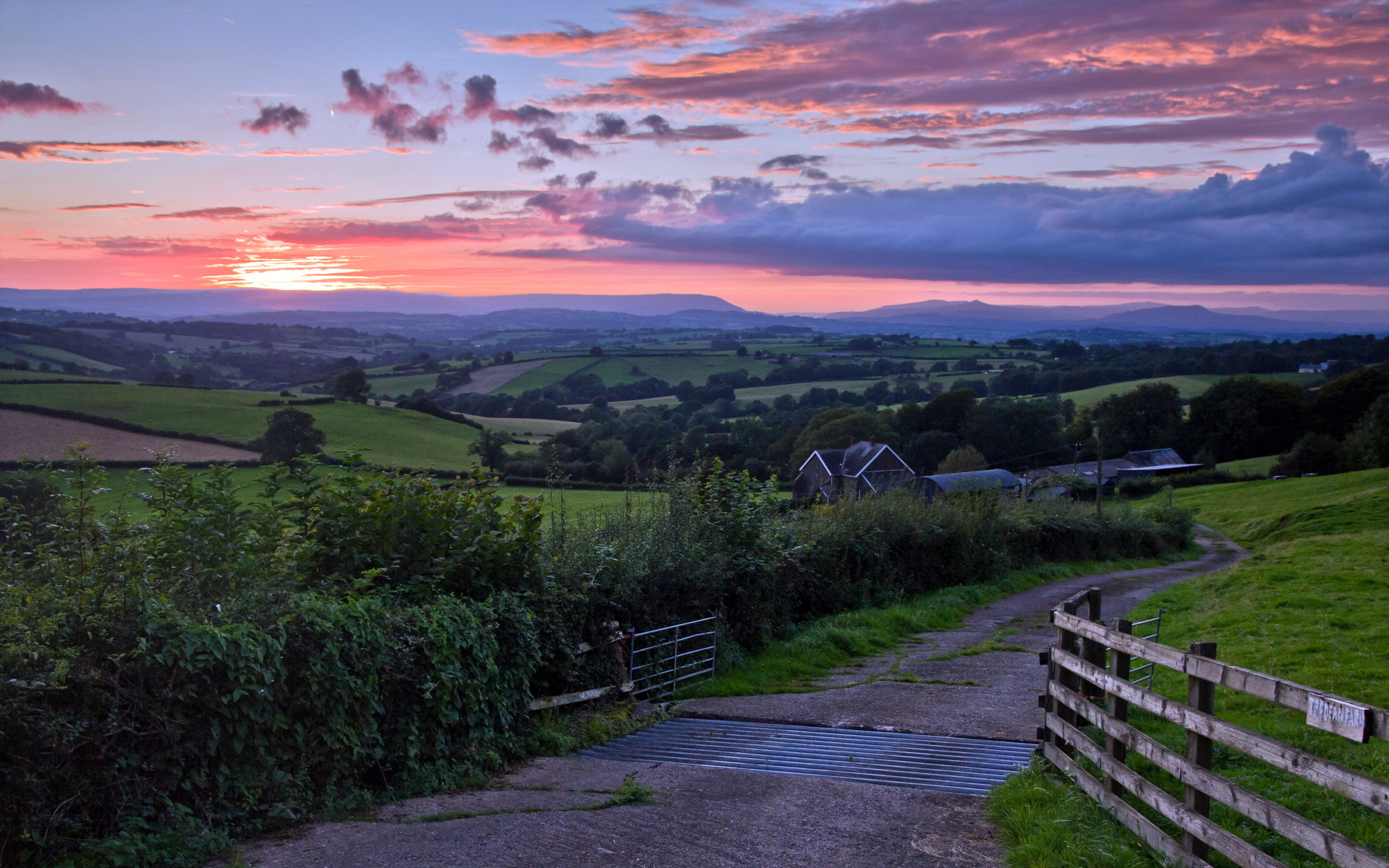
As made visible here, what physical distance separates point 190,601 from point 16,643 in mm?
1312

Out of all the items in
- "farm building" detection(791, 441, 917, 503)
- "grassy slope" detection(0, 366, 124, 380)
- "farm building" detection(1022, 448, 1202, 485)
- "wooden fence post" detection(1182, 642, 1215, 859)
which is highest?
"grassy slope" detection(0, 366, 124, 380)

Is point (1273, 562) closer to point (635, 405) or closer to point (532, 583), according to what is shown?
point (532, 583)

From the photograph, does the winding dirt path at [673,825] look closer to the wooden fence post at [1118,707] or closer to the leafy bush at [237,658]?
the leafy bush at [237,658]

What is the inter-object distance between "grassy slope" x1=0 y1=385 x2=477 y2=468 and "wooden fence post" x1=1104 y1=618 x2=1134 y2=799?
2479 cm

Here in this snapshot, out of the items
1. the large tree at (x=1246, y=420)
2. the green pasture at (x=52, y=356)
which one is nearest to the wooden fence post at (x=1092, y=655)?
the green pasture at (x=52, y=356)

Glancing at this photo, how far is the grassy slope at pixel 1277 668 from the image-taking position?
Result: 5539mm

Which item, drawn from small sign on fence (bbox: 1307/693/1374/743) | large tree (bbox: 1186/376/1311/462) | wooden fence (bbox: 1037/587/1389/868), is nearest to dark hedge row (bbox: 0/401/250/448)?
wooden fence (bbox: 1037/587/1389/868)

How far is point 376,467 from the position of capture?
32.1 ft

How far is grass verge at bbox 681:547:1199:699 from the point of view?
1240 cm

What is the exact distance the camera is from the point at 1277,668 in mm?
10586

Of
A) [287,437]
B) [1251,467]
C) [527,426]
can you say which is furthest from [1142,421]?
[287,437]

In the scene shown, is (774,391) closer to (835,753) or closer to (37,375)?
(37,375)

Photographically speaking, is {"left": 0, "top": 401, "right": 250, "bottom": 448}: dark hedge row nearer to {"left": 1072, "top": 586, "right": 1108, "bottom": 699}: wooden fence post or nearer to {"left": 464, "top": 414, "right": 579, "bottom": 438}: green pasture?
{"left": 464, "top": 414, "right": 579, "bottom": 438}: green pasture

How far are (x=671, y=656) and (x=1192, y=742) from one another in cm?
757
